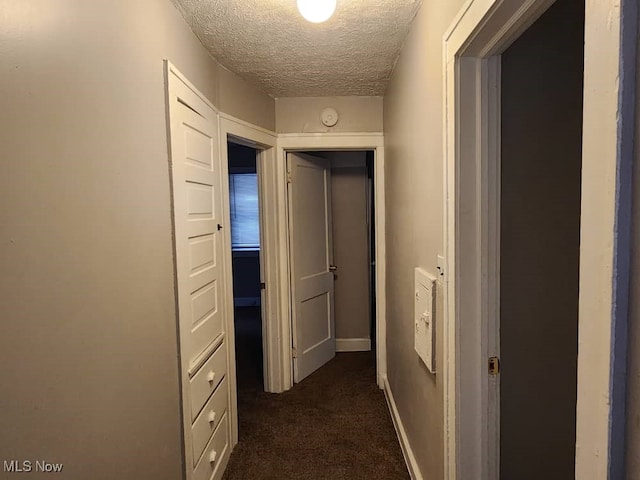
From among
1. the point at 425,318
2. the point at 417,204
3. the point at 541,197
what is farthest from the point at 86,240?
the point at 541,197

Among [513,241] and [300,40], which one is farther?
[300,40]

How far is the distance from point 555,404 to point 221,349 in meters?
1.69

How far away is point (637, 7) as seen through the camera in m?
0.51

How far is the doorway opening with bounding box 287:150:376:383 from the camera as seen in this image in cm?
337

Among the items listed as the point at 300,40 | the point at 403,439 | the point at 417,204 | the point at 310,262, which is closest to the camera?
the point at 417,204

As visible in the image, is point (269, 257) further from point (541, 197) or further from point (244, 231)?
point (244, 231)

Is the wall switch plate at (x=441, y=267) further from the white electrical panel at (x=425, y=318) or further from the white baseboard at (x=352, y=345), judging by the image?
the white baseboard at (x=352, y=345)

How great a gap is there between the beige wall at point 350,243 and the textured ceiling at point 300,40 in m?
1.27

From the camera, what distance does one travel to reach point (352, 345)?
420 centimetres

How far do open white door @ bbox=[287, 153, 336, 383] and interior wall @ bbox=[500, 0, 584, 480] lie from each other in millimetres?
1958

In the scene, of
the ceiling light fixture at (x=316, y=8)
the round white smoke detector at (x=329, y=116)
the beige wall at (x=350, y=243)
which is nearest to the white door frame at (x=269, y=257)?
the round white smoke detector at (x=329, y=116)

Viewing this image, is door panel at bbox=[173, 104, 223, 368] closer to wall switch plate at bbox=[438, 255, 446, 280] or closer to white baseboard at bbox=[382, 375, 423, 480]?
wall switch plate at bbox=[438, 255, 446, 280]

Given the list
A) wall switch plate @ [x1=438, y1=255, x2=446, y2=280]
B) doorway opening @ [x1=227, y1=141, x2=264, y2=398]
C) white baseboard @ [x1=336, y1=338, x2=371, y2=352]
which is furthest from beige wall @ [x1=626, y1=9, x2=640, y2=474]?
doorway opening @ [x1=227, y1=141, x2=264, y2=398]

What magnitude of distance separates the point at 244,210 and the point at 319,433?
13.7 ft
